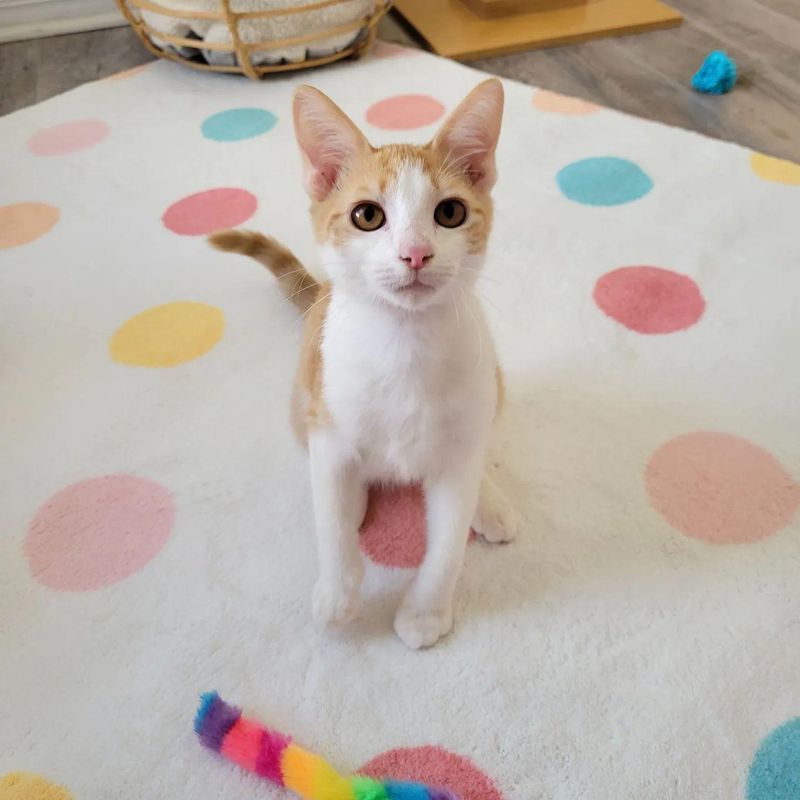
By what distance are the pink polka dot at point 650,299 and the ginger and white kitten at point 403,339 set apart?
0.42m

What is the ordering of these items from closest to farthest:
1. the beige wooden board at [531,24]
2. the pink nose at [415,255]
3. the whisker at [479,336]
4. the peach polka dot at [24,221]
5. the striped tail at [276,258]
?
the pink nose at [415,255]
the whisker at [479,336]
the striped tail at [276,258]
the peach polka dot at [24,221]
the beige wooden board at [531,24]

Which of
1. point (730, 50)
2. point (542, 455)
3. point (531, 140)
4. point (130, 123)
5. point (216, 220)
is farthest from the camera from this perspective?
point (730, 50)

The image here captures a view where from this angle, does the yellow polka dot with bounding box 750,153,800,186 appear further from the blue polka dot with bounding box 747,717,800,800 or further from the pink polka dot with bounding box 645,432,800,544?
the blue polka dot with bounding box 747,717,800,800

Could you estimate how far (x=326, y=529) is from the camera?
69cm

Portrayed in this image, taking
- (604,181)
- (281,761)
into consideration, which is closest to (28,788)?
(281,761)

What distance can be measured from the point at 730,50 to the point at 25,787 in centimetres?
211

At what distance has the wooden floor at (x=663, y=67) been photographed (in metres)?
1.57

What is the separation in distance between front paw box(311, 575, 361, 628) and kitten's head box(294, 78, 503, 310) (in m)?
0.28

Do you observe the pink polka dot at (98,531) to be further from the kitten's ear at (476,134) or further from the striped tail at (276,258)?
the kitten's ear at (476,134)

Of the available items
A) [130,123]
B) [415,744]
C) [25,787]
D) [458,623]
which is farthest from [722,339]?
[130,123]

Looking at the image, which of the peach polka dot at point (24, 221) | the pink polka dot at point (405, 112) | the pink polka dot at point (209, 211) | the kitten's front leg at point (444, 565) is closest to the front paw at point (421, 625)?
the kitten's front leg at point (444, 565)

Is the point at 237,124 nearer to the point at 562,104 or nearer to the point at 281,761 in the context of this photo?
the point at 562,104

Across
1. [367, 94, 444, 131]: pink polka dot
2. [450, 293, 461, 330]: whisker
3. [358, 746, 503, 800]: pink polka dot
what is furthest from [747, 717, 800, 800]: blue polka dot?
[367, 94, 444, 131]: pink polka dot

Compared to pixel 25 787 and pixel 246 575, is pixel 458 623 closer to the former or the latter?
pixel 246 575
